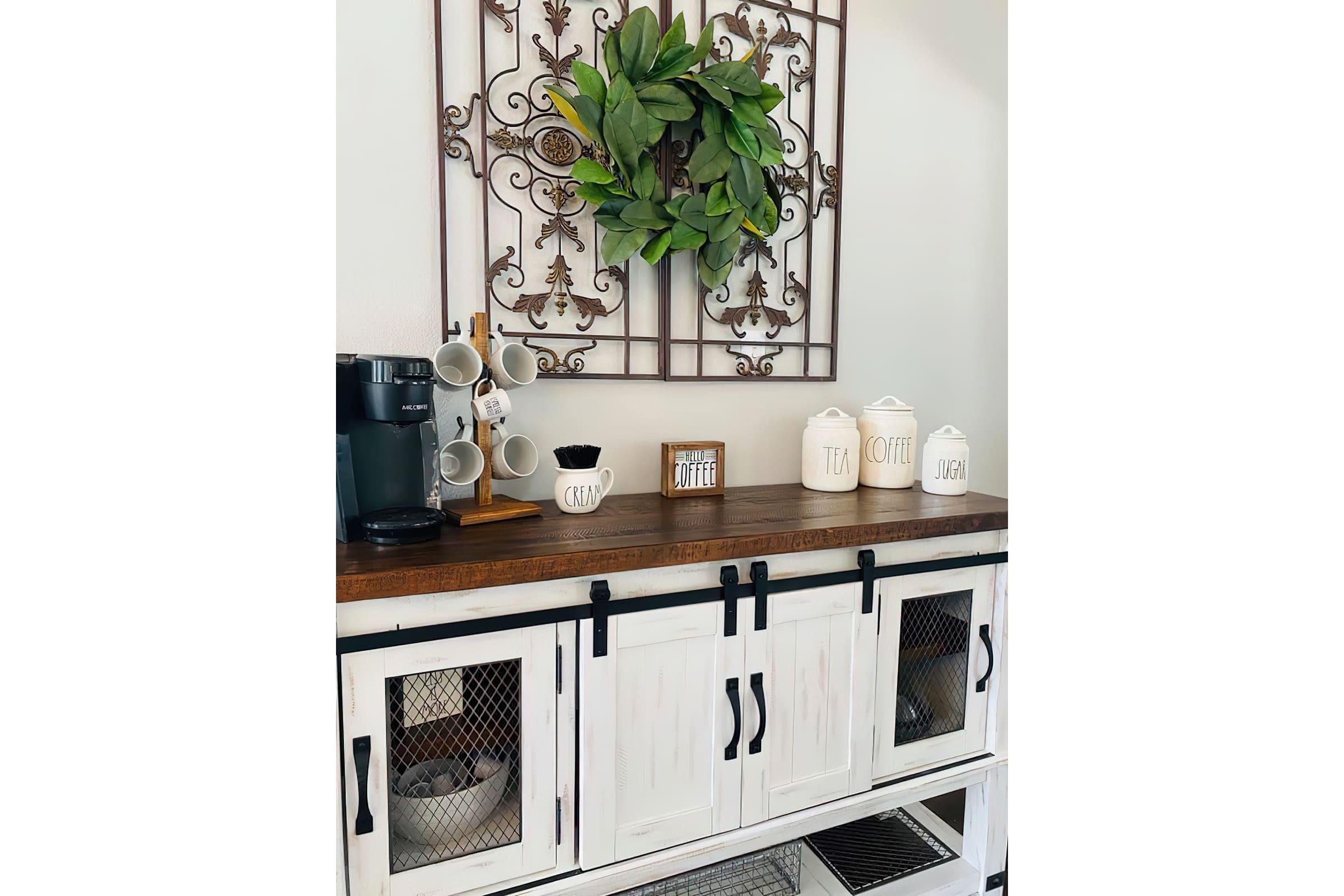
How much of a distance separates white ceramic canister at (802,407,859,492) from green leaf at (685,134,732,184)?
60 cm

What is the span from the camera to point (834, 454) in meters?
1.85

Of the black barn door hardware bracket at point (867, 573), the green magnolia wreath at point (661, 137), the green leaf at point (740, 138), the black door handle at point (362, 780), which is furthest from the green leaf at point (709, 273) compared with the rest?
the black door handle at point (362, 780)

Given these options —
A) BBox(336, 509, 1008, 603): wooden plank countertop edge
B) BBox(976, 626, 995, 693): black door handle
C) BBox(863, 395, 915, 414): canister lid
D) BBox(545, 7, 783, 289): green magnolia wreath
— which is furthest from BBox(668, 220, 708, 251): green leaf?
BBox(976, 626, 995, 693): black door handle

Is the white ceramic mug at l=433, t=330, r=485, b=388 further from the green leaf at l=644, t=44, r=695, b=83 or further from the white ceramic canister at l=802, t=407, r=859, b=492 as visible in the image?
the white ceramic canister at l=802, t=407, r=859, b=492

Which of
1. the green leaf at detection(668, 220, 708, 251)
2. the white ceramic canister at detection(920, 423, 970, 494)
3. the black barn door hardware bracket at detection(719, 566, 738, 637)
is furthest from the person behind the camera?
the white ceramic canister at detection(920, 423, 970, 494)

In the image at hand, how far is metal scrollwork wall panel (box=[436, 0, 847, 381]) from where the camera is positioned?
5.13 ft

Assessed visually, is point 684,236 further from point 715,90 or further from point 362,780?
point 362,780

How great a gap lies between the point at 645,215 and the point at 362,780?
1157mm

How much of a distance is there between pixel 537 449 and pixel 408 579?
0.63m

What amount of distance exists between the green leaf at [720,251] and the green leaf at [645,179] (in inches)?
7.2
